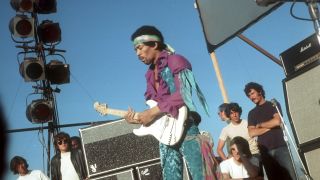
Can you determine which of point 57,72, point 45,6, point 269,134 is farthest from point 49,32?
point 269,134

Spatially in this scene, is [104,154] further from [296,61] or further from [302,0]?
[302,0]

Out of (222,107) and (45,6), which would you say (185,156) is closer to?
(222,107)

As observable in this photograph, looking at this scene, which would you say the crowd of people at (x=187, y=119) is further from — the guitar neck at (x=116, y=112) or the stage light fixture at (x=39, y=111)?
→ the stage light fixture at (x=39, y=111)

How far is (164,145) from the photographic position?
254cm

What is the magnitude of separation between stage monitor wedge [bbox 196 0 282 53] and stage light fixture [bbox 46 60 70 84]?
2994mm

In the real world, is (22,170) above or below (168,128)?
above

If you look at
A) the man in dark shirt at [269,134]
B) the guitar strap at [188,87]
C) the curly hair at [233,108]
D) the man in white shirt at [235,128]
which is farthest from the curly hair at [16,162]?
the guitar strap at [188,87]

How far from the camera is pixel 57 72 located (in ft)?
20.2

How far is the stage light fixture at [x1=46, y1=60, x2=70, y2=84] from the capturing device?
6.08 meters

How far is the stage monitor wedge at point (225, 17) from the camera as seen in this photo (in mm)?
3420

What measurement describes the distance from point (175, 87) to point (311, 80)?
4.44 ft

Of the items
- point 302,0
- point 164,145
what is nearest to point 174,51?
point 164,145

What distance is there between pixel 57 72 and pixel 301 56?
Answer: 13.1 ft

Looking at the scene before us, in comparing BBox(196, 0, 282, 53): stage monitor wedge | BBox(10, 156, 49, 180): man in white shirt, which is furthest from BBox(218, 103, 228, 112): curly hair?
BBox(10, 156, 49, 180): man in white shirt
